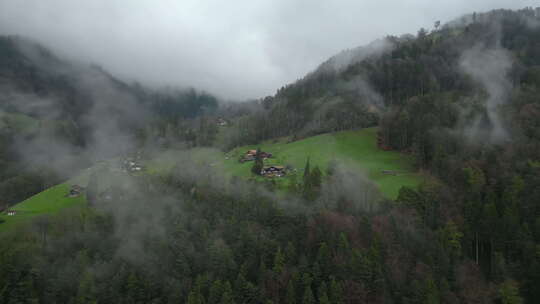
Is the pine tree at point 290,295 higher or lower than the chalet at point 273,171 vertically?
lower

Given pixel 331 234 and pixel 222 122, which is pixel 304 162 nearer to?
pixel 331 234

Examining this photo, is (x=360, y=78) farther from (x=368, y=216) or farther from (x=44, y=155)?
(x=44, y=155)

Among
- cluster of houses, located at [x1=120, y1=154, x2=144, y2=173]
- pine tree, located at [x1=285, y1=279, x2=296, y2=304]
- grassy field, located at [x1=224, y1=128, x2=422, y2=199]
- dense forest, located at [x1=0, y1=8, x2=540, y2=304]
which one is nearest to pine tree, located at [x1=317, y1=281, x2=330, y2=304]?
dense forest, located at [x1=0, y1=8, x2=540, y2=304]

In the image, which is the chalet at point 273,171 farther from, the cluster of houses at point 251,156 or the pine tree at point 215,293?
the pine tree at point 215,293

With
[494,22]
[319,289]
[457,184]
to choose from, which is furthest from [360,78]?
[319,289]

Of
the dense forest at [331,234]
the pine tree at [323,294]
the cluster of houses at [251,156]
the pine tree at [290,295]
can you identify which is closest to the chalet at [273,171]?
the dense forest at [331,234]

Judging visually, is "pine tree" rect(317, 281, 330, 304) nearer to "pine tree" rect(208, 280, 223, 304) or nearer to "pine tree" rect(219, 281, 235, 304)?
"pine tree" rect(219, 281, 235, 304)
